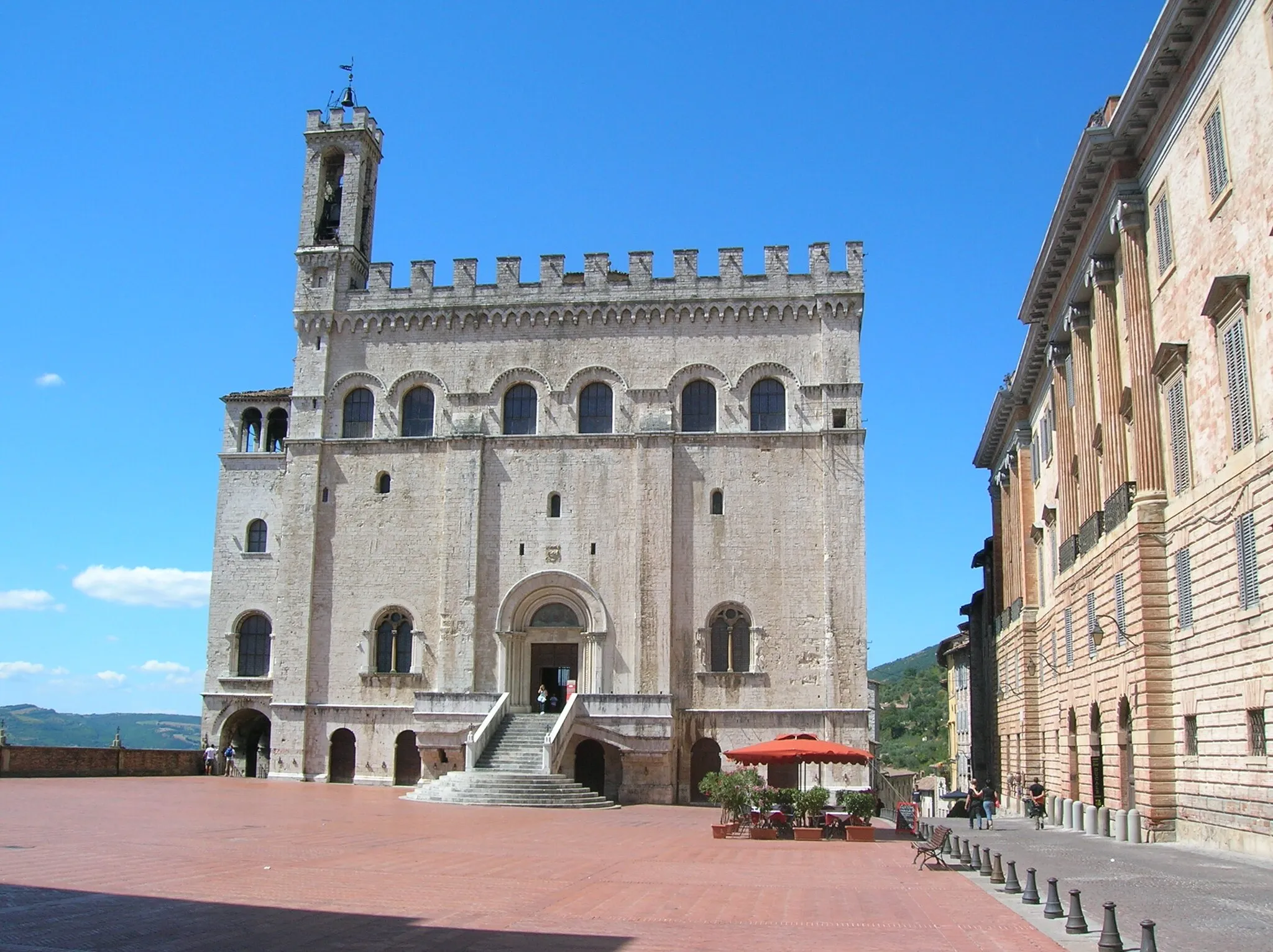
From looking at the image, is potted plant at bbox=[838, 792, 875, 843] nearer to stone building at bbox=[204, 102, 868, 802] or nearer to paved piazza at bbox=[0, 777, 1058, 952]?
paved piazza at bbox=[0, 777, 1058, 952]

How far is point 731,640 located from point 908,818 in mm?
14071

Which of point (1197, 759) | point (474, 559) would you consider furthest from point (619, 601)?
point (1197, 759)

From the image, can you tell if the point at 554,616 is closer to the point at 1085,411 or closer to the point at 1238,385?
the point at 1085,411

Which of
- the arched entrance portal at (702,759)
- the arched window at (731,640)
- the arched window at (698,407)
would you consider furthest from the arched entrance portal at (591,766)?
the arched window at (698,407)

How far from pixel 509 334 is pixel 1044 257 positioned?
782 inches

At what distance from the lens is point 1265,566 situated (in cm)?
1769

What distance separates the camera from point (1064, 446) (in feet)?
104

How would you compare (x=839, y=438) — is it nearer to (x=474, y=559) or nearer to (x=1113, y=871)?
(x=474, y=559)

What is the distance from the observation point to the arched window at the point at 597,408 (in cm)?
4225

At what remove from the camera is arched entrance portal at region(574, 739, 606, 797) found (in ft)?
129

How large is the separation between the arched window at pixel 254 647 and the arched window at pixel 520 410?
A: 1176cm

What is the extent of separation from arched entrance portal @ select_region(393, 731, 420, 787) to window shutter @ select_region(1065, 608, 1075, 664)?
2170 cm

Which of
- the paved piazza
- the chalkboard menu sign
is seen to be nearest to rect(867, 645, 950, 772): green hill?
the chalkboard menu sign

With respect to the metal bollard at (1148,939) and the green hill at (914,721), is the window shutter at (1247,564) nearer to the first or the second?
the metal bollard at (1148,939)
